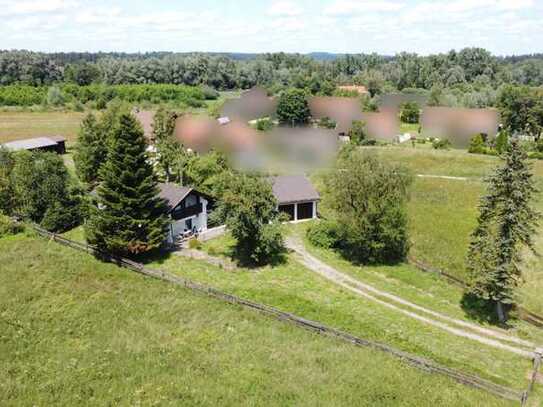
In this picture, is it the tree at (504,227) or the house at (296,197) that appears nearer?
the tree at (504,227)

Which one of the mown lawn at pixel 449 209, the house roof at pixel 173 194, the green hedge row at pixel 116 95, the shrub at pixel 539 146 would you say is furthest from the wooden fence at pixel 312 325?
the green hedge row at pixel 116 95

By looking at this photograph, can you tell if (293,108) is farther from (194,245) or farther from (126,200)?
(126,200)

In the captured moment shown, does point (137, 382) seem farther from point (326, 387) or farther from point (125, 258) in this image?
point (125, 258)

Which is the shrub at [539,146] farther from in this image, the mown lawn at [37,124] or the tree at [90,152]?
the mown lawn at [37,124]

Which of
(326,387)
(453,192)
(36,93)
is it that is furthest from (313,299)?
(36,93)

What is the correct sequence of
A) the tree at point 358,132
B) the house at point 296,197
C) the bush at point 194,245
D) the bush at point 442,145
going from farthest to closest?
1. the tree at point 358,132
2. the bush at point 442,145
3. the house at point 296,197
4. the bush at point 194,245
